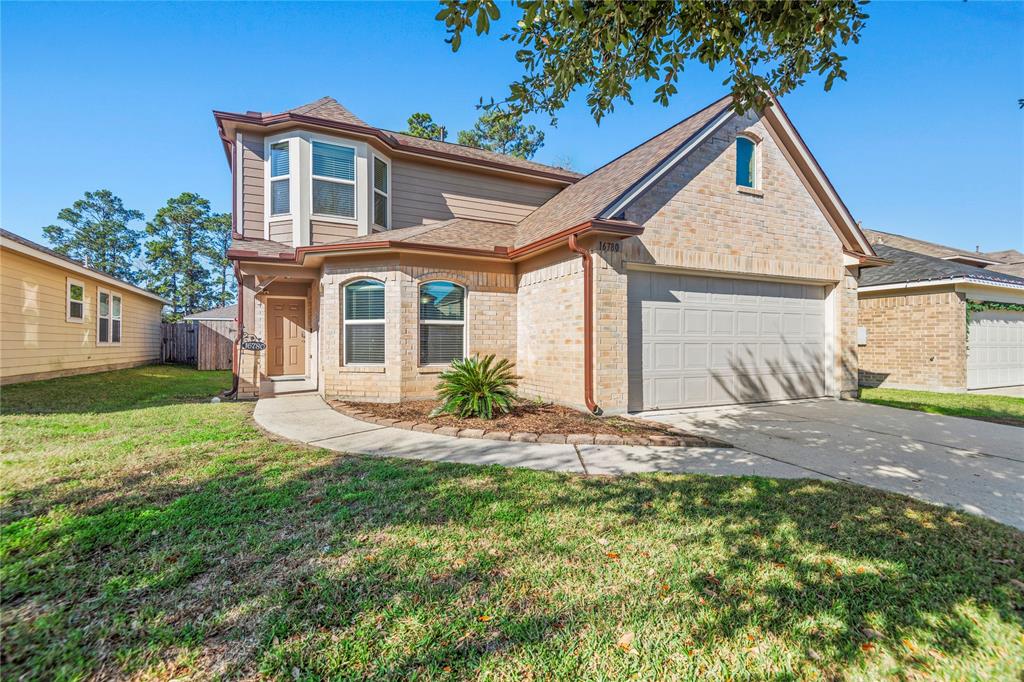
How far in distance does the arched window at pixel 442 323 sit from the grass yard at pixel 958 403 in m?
9.05

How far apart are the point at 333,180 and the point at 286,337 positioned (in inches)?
186

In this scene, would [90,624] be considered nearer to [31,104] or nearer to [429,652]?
[429,652]

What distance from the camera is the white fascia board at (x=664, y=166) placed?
732 centimetres

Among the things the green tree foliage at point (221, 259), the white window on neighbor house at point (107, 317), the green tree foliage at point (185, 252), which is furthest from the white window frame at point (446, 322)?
the green tree foliage at point (221, 259)

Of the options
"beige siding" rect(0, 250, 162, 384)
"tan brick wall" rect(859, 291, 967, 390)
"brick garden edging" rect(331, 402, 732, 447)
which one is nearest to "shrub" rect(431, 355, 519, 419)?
"brick garden edging" rect(331, 402, 732, 447)

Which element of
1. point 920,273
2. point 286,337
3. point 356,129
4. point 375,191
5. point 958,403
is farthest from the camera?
point 286,337

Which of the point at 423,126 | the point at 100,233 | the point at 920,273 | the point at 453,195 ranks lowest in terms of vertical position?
the point at 920,273

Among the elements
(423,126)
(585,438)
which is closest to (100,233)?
(423,126)

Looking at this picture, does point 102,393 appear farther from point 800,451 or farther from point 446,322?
point 800,451

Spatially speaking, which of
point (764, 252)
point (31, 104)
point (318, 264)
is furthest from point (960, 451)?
point (31, 104)

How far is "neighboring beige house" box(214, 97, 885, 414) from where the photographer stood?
25.0 ft

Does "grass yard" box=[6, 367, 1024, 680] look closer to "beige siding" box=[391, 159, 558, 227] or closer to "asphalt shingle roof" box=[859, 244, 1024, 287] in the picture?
"beige siding" box=[391, 159, 558, 227]

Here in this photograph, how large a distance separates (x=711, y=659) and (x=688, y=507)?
1679 millimetres

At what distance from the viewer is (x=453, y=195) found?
11.7 meters
